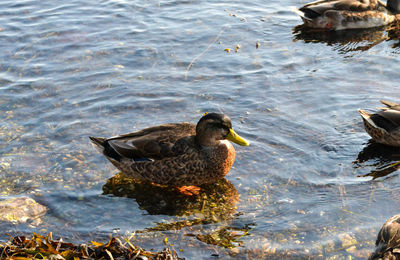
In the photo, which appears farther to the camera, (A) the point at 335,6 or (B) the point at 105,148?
(A) the point at 335,6

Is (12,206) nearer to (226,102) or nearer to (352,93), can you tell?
(226,102)

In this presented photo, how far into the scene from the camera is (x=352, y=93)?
890 cm

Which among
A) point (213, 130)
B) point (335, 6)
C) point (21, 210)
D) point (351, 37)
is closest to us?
point (21, 210)

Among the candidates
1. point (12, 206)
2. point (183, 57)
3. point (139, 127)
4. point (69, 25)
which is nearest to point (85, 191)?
point (12, 206)

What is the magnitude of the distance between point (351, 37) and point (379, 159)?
4557 mm

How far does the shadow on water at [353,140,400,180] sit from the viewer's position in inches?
283

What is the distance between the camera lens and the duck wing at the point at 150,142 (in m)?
6.89

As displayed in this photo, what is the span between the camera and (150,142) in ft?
22.7

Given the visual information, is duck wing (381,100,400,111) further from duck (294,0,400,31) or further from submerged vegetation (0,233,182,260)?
duck (294,0,400,31)

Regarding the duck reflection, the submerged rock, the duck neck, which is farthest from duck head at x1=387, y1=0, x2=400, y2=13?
the submerged rock

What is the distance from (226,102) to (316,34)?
12.3 feet

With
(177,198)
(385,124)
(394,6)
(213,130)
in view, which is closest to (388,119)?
(385,124)

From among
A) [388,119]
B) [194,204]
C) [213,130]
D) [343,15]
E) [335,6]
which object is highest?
[335,6]

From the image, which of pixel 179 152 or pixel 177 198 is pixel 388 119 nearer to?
pixel 179 152
